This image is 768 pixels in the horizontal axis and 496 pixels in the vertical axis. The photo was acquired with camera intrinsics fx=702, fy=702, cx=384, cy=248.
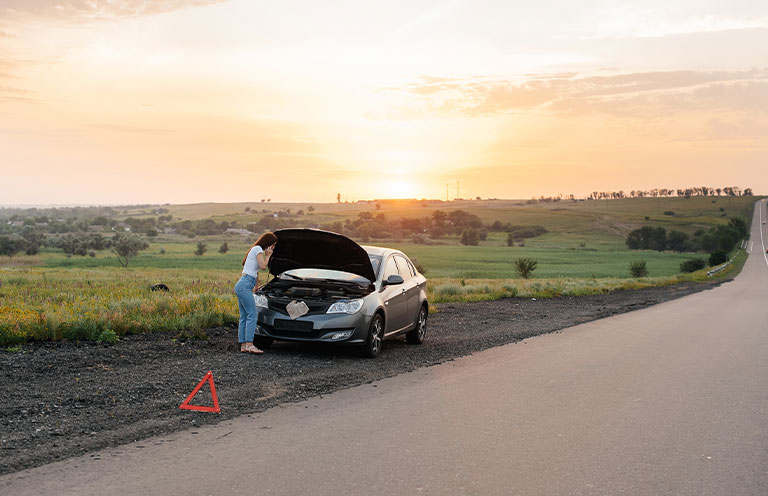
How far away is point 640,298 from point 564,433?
24.3 m

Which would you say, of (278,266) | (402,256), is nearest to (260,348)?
(278,266)

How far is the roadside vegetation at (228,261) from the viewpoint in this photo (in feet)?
43.9

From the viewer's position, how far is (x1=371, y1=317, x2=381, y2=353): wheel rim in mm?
11005

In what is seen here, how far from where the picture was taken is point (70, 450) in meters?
5.74

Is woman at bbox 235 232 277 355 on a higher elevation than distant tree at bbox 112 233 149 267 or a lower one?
higher

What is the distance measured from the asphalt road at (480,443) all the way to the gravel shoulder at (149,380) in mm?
419

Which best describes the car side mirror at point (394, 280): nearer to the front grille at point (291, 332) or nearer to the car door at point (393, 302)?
the car door at point (393, 302)

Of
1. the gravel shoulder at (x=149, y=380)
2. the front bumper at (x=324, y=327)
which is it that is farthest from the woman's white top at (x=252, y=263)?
the gravel shoulder at (x=149, y=380)

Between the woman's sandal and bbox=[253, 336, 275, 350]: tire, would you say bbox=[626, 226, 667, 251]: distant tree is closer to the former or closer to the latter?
bbox=[253, 336, 275, 350]: tire

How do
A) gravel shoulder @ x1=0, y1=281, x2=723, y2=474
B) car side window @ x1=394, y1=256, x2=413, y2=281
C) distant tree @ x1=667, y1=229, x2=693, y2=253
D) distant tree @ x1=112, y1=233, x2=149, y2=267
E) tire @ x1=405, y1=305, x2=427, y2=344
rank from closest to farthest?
gravel shoulder @ x1=0, y1=281, x2=723, y2=474, car side window @ x1=394, y1=256, x2=413, y2=281, tire @ x1=405, y1=305, x2=427, y2=344, distant tree @ x1=112, y1=233, x2=149, y2=267, distant tree @ x1=667, y1=229, x2=693, y2=253

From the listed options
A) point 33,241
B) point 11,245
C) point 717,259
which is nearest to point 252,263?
point 11,245

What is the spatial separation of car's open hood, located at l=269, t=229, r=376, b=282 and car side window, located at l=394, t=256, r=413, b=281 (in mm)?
1039

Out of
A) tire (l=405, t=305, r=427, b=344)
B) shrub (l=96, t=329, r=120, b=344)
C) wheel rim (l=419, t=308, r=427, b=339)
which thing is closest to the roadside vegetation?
shrub (l=96, t=329, r=120, b=344)

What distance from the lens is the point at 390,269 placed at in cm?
1225
